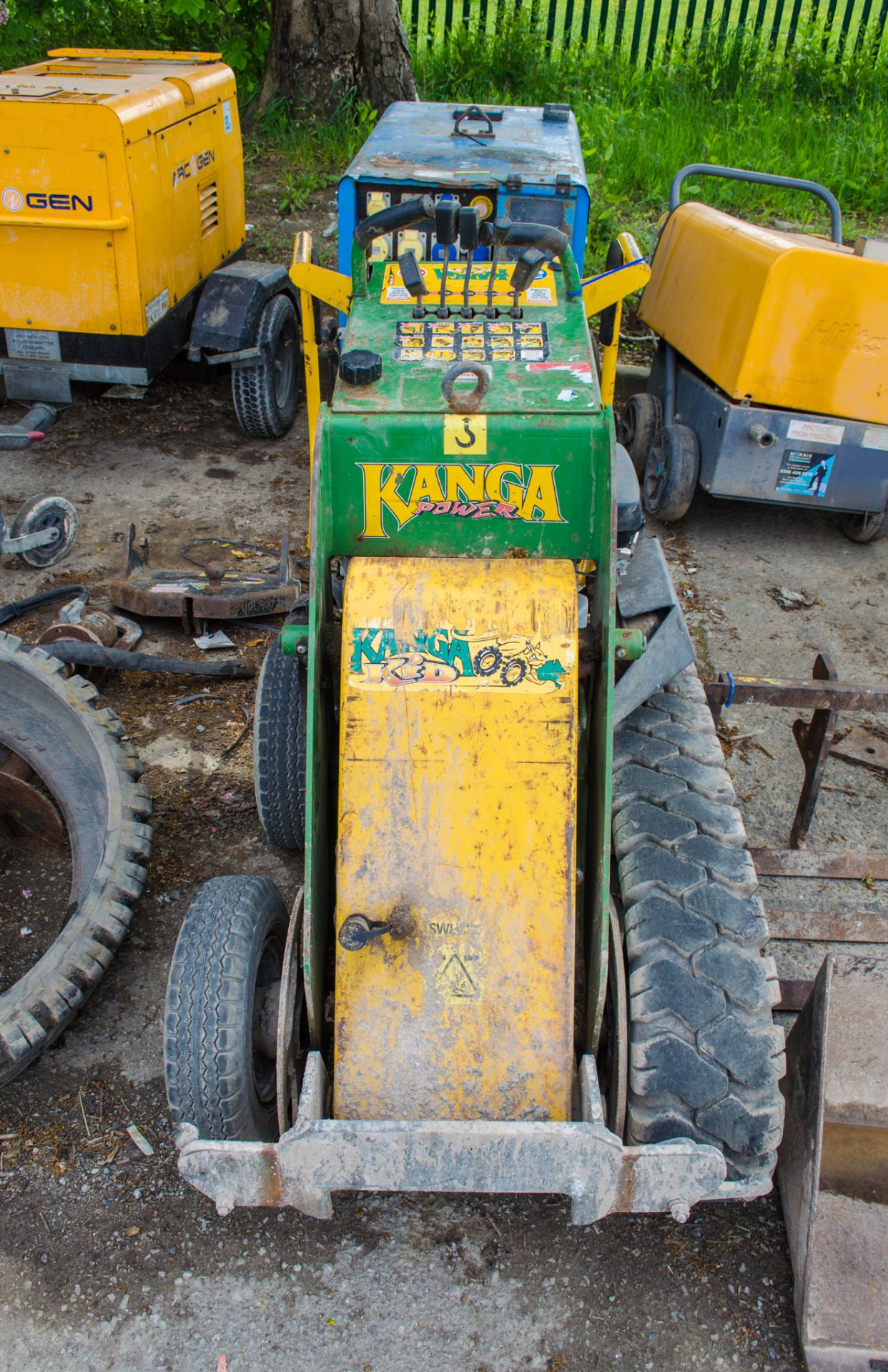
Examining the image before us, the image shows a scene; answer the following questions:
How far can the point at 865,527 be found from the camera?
6.00 metres

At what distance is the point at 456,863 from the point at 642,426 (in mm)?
4594

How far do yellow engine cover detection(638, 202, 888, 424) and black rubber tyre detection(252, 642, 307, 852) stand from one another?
319 cm

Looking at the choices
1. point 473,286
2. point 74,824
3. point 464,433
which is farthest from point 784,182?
point 74,824

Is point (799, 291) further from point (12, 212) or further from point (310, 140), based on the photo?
point (310, 140)

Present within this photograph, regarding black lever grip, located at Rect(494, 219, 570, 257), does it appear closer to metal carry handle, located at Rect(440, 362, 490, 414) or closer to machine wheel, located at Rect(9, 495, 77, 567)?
metal carry handle, located at Rect(440, 362, 490, 414)

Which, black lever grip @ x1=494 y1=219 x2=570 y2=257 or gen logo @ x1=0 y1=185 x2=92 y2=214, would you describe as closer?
black lever grip @ x1=494 y1=219 x2=570 y2=257

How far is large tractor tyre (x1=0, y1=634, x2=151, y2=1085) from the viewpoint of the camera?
9.66ft

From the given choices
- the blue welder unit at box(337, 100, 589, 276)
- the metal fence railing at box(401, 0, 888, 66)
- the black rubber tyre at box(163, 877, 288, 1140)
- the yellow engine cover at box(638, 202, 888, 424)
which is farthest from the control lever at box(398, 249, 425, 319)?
the metal fence railing at box(401, 0, 888, 66)

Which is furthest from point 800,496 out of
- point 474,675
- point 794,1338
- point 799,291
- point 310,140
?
point 310,140

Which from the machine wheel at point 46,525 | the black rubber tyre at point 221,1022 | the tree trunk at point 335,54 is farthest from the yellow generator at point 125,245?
the black rubber tyre at point 221,1022

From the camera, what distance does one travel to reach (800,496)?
18.5 ft

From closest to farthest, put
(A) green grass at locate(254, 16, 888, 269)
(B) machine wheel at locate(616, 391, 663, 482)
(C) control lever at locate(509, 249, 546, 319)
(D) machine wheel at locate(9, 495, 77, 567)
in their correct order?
(C) control lever at locate(509, 249, 546, 319)
(D) machine wheel at locate(9, 495, 77, 567)
(B) machine wheel at locate(616, 391, 663, 482)
(A) green grass at locate(254, 16, 888, 269)

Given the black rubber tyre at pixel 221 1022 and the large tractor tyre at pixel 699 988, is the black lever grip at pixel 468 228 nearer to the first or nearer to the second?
the large tractor tyre at pixel 699 988

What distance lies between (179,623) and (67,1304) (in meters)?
3.16
